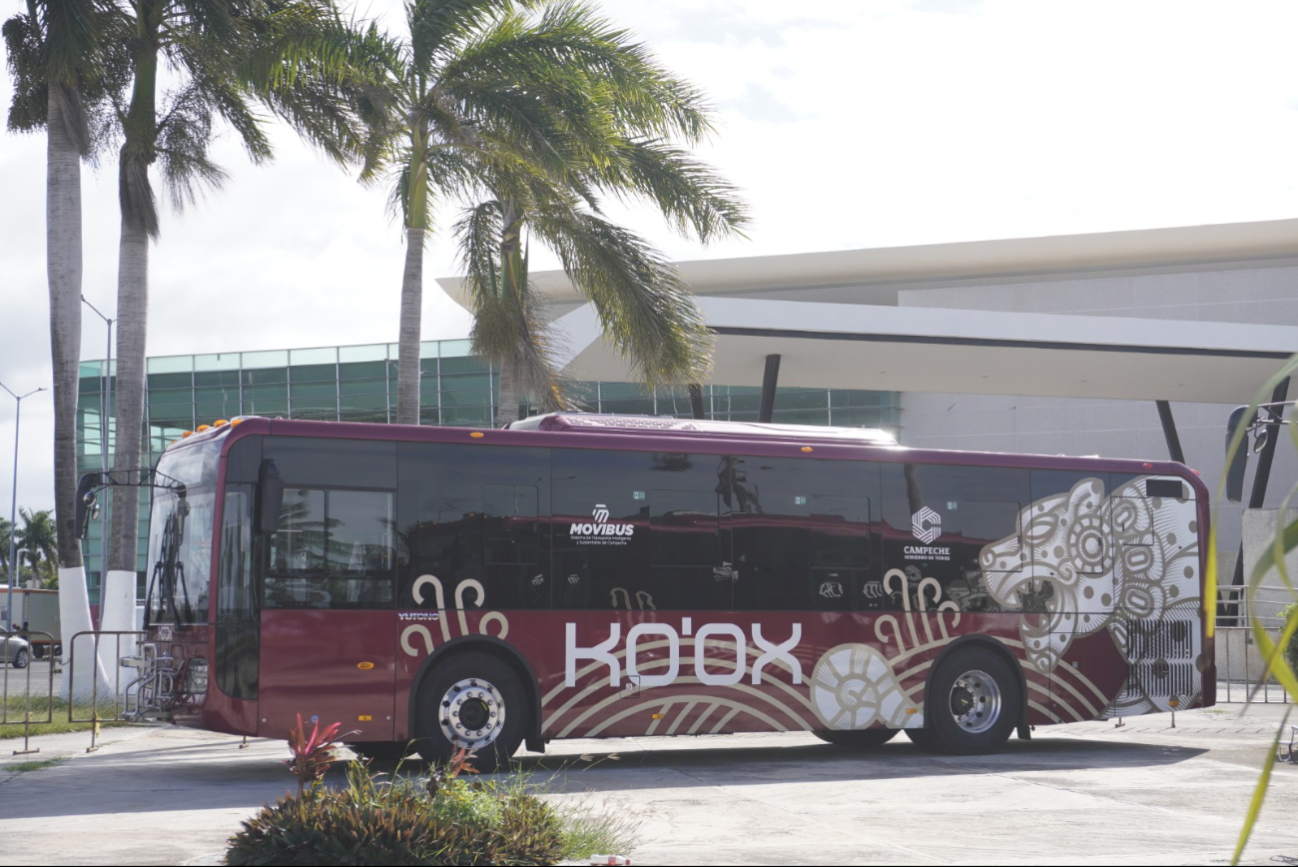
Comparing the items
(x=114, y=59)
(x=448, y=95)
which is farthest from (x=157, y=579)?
(x=114, y=59)

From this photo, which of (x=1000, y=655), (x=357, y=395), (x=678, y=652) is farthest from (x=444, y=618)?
(x=357, y=395)

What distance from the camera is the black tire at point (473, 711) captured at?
12273mm

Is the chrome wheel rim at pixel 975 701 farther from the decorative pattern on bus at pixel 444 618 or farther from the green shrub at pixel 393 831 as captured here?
the green shrub at pixel 393 831

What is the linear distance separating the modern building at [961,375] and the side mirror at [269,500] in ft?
74.1

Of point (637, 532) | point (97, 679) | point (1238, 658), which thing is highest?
point (637, 532)

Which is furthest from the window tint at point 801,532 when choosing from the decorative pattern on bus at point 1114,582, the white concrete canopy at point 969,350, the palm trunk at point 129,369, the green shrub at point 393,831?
the palm trunk at point 129,369

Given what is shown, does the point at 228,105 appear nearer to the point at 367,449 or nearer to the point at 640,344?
the point at 640,344

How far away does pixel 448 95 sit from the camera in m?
18.1

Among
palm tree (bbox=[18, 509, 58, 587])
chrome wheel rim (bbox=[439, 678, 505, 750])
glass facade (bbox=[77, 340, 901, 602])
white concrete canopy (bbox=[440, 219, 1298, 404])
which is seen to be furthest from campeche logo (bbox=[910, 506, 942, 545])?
palm tree (bbox=[18, 509, 58, 587])

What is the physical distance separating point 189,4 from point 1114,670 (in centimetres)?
1447

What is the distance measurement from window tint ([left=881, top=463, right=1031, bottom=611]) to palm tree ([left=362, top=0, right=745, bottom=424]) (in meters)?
4.45

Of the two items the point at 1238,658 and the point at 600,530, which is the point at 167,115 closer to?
the point at 600,530

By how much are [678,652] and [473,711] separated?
2.08 metres

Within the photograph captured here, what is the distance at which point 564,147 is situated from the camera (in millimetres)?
17250
